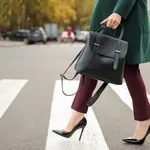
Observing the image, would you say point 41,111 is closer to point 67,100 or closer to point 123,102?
point 67,100

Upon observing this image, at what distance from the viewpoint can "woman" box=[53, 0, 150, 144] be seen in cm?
391

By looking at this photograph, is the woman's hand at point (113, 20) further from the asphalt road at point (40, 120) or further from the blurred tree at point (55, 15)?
the blurred tree at point (55, 15)

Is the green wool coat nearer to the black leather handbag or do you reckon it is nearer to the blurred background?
the black leather handbag

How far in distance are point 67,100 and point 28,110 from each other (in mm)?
975

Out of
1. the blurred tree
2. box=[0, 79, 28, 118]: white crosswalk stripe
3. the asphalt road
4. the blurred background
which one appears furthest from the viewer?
the blurred tree

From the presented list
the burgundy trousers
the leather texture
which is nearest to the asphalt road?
the burgundy trousers

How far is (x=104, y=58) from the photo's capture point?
3850mm

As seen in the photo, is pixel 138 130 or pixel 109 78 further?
pixel 138 130

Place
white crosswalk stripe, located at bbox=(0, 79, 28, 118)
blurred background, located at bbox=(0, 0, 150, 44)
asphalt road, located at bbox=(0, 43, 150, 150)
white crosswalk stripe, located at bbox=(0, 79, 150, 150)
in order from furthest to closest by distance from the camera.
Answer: blurred background, located at bbox=(0, 0, 150, 44)
white crosswalk stripe, located at bbox=(0, 79, 28, 118)
asphalt road, located at bbox=(0, 43, 150, 150)
white crosswalk stripe, located at bbox=(0, 79, 150, 150)

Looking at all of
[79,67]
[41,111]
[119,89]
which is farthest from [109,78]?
[119,89]

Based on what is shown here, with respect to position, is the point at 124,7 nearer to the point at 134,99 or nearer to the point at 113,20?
the point at 113,20

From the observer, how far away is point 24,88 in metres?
8.66

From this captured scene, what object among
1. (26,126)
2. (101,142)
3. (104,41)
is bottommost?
(26,126)

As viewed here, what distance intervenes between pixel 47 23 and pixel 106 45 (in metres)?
64.2
